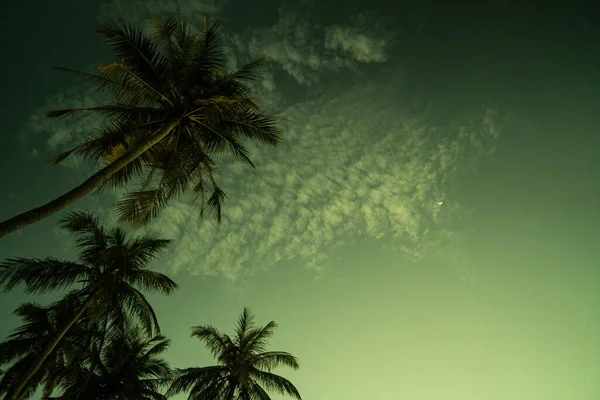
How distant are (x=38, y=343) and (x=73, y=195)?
1140 cm

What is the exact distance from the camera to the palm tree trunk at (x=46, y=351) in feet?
30.7

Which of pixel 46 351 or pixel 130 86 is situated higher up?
pixel 130 86

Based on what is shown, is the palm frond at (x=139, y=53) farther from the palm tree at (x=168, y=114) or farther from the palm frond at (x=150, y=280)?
the palm frond at (x=150, y=280)

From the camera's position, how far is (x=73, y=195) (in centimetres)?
757

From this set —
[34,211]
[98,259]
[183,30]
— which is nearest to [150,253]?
[98,259]

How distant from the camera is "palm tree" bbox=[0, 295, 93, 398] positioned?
13180mm

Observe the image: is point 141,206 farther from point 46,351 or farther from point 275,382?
point 275,382

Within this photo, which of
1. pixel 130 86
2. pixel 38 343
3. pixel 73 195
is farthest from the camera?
pixel 38 343

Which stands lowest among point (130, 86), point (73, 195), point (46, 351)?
point (46, 351)

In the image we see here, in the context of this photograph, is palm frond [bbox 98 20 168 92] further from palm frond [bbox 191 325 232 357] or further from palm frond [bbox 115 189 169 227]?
palm frond [bbox 191 325 232 357]

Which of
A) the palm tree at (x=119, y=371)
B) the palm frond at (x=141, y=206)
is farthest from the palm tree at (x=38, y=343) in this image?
the palm frond at (x=141, y=206)

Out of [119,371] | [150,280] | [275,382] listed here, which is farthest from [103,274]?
[275,382]

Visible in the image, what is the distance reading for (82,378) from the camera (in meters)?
13.7

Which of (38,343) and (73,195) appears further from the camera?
(38,343)
